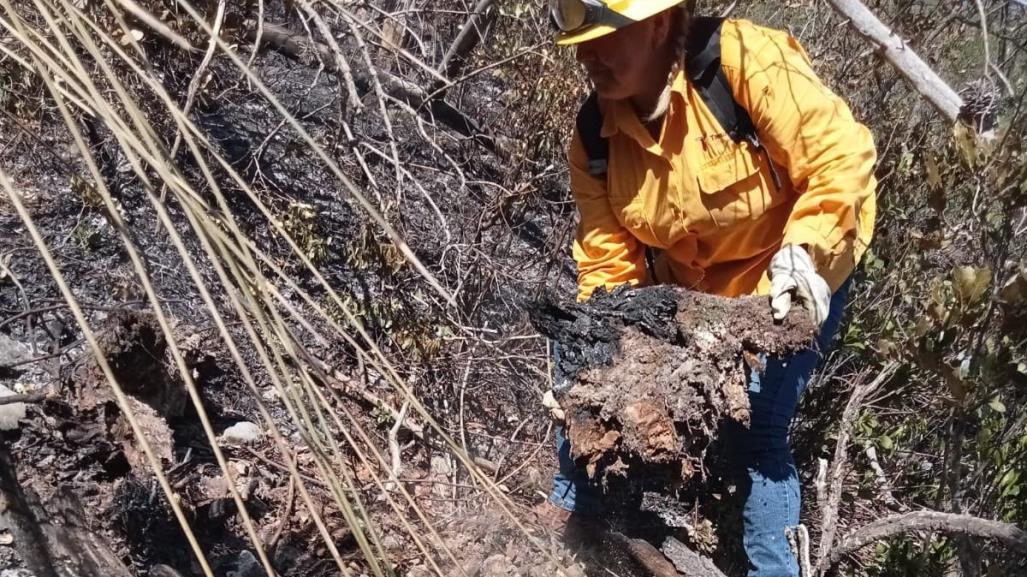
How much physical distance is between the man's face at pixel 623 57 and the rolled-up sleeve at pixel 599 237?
29 cm

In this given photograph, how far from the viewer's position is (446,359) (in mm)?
3395

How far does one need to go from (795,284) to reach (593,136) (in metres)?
0.73

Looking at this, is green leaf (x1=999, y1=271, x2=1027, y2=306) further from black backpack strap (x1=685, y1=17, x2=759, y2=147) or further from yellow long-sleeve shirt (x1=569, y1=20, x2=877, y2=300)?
black backpack strap (x1=685, y1=17, x2=759, y2=147)

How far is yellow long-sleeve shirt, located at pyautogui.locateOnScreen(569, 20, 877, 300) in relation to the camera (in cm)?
194

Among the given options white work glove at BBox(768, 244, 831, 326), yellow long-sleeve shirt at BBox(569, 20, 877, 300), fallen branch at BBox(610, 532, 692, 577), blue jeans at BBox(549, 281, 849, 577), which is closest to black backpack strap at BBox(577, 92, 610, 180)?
yellow long-sleeve shirt at BBox(569, 20, 877, 300)

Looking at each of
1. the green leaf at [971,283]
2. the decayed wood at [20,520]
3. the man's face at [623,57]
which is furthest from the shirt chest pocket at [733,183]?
the decayed wood at [20,520]

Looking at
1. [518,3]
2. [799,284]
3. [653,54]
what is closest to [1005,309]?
[799,284]

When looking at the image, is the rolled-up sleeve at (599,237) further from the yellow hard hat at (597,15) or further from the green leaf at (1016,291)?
the green leaf at (1016,291)

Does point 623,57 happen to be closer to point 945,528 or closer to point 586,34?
point 586,34

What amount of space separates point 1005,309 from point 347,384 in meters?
2.28

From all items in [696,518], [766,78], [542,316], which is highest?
[766,78]

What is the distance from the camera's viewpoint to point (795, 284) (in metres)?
1.89

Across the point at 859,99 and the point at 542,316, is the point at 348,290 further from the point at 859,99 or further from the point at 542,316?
the point at 859,99

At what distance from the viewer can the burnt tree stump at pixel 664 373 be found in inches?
70.5
